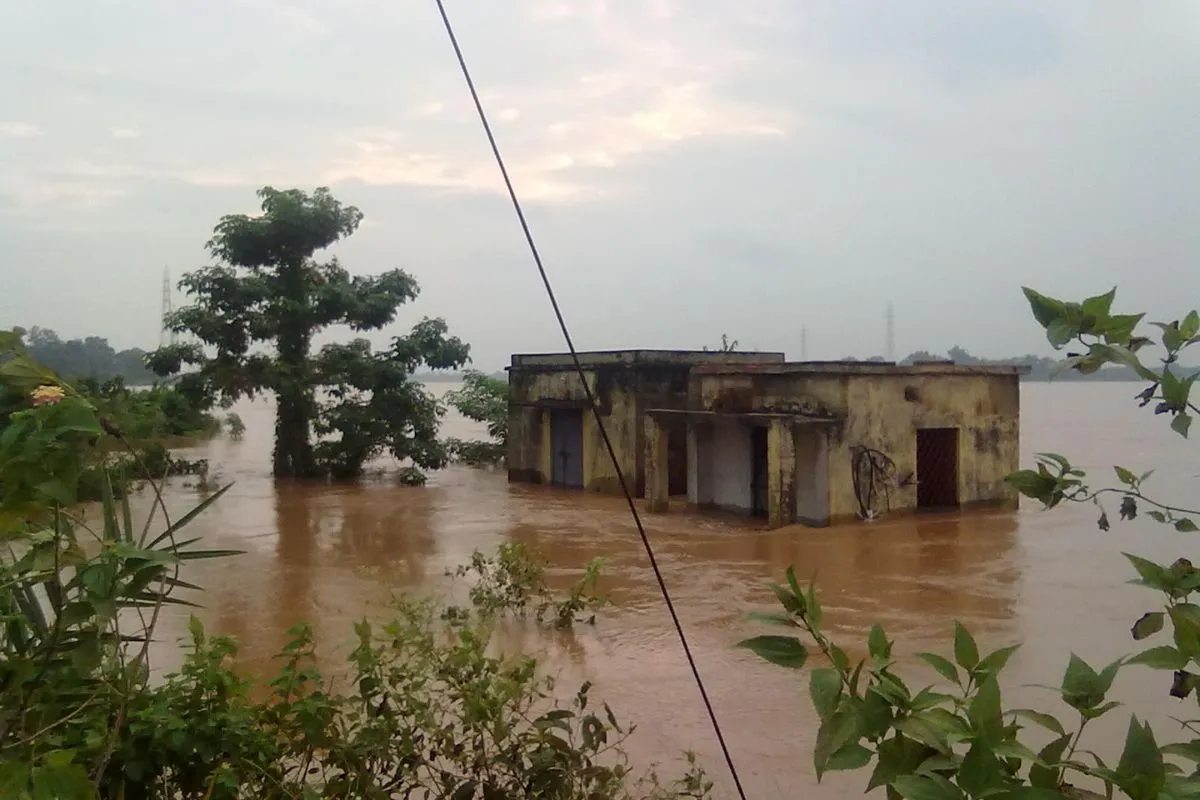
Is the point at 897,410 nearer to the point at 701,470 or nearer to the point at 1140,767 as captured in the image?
the point at 701,470

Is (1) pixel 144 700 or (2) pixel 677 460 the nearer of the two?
(1) pixel 144 700

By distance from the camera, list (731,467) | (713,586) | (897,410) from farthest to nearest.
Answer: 1. (731,467)
2. (897,410)
3. (713,586)

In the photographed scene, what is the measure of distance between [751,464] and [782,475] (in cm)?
151

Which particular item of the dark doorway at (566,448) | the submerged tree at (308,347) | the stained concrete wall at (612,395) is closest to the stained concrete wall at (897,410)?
the stained concrete wall at (612,395)

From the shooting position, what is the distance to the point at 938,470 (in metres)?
15.8

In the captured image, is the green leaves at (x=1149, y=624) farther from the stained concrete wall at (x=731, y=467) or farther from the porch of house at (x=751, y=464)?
the stained concrete wall at (x=731, y=467)

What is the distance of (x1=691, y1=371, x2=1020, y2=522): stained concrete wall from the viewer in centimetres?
1427

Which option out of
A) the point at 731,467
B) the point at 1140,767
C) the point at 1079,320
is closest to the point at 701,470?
the point at 731,467

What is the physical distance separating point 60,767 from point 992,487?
16.1 metres

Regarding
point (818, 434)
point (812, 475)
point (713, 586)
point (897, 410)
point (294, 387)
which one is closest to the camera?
point (713, 586)

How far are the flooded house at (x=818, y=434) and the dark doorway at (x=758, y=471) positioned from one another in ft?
0.06

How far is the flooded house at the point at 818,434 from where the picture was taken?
563 inches

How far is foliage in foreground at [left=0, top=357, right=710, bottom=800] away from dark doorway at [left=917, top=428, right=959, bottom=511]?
507 inches

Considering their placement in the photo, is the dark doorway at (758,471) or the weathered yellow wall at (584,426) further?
the weathered yellow wall at (584,426)
